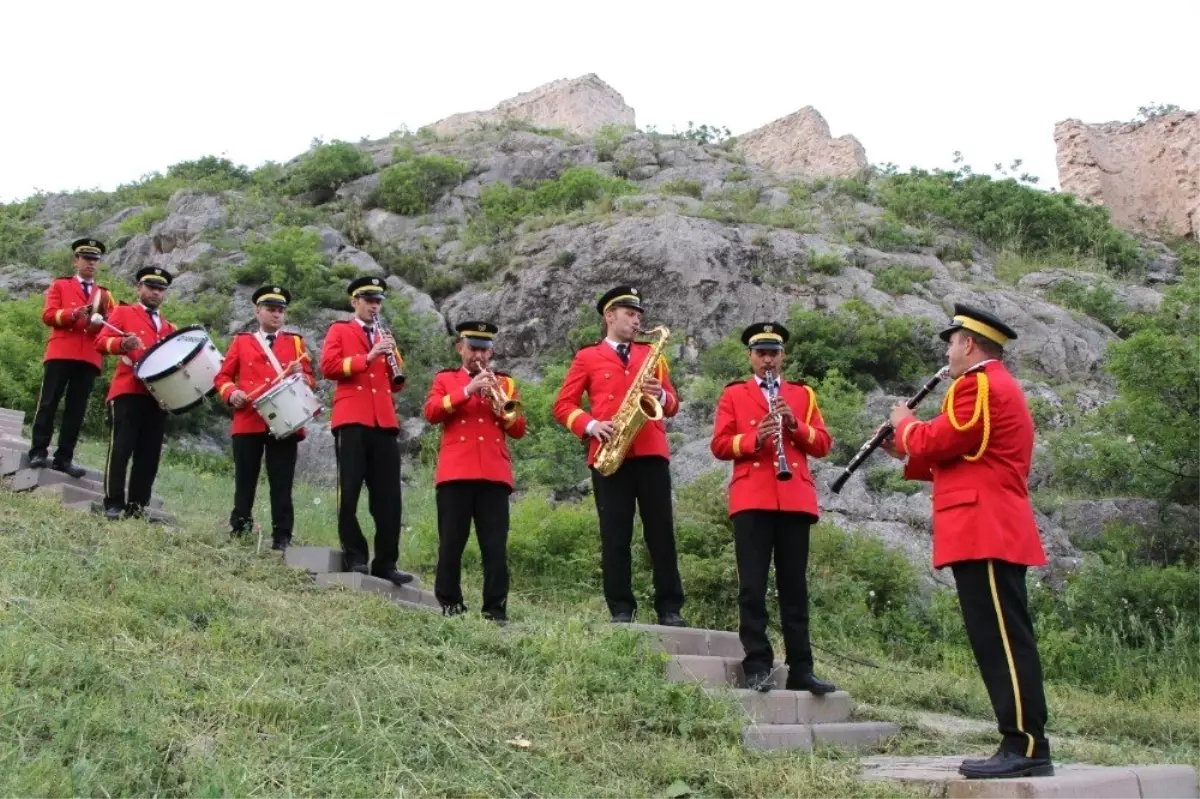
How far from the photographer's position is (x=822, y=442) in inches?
285

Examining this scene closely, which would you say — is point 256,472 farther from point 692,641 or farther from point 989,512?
point 989,512

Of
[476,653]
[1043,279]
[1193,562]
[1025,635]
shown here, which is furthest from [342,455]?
[1043,279]

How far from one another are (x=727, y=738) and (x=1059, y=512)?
9.34 metres

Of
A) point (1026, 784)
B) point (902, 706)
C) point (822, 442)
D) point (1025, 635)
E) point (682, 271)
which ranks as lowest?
point (902, 706)

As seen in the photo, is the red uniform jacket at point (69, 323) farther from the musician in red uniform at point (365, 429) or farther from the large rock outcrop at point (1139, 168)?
the large rock outcrop at point (1139, 168)

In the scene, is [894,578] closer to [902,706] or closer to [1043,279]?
[902,706]

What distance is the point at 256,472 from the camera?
30.8 feet

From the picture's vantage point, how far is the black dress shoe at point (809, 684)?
21.8 feet

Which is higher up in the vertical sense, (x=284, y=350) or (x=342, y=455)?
(x=284, y=350)

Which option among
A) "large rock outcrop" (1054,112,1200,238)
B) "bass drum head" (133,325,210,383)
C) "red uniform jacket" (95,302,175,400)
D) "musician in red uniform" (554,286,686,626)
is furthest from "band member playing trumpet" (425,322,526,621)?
"large rock outcrop" (1054,112,1200,238)

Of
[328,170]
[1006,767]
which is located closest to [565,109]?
[328,170]

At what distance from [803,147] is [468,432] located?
35.2 m

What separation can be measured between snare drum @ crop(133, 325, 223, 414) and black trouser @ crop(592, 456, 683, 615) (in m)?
3.50

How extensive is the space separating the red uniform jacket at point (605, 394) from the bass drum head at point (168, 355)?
3.15m
